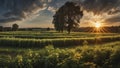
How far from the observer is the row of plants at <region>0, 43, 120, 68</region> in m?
21.6

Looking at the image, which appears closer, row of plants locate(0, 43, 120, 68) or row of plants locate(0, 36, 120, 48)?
row of plants locate(0, 43, 120, 68)

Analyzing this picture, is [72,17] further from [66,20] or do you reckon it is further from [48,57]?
[48,57]

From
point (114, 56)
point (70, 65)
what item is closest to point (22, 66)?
point (70, 65)

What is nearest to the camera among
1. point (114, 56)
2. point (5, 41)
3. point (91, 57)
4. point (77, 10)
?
point (114, 56)

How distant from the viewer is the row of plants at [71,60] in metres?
21.6

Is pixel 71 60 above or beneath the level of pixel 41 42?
beneath

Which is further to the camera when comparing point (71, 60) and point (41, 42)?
point (41, 42)

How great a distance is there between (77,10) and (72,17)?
2.86m

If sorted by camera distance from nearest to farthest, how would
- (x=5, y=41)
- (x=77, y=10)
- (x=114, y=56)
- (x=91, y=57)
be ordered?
1. (x=114, y=56)
2. (x=91, y=57)
3. (x=5, y=41)
4. (x=77, y=10)

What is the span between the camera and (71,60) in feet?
73.5

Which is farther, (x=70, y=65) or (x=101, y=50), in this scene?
(x=101, y=50)

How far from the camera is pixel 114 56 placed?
850 inches

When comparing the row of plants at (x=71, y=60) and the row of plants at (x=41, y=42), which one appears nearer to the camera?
the row of plants at (x=71, y=60)

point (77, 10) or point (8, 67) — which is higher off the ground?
point (77, 10)
